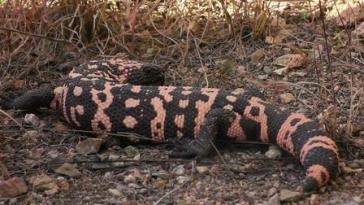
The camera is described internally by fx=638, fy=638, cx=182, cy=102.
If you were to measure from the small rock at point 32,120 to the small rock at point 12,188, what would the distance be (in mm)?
699

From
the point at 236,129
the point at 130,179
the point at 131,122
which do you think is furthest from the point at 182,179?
the point at 131,122

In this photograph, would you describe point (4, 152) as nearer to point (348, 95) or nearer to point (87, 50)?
point (87, 50)

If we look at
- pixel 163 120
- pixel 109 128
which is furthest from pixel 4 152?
pixel 163 120

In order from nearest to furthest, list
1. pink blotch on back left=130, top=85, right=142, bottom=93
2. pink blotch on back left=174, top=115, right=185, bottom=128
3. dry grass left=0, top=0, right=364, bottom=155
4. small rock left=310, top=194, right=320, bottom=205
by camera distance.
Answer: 1. small rock left=310, top=194, right=320, bottom=205
2. pink blotch on back left=174, top=115, right=185, bottom=128
3. pink blotch on back left=130, top=85, right=142, bottom=93
4. dry grass left=0, top=0, right=364, bottom=155

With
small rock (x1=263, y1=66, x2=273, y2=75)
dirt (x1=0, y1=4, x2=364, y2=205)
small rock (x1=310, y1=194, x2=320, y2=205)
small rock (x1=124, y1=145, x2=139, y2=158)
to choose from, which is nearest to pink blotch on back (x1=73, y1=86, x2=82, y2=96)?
dirt (x1=0, y1=4, x2=364, y2=205)

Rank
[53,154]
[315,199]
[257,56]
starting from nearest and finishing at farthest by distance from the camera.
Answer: [315,199]
[53,154]
[257,56]

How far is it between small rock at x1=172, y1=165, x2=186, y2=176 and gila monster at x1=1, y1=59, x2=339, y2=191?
108 millimetres

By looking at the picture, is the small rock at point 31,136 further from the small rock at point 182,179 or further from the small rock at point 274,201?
the small rock at point 274,201

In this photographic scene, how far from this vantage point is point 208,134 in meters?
2.80

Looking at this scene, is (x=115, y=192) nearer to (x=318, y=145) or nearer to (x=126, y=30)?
(x=318, y=145)

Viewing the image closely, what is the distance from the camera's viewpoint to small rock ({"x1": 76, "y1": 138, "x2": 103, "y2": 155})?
284cm

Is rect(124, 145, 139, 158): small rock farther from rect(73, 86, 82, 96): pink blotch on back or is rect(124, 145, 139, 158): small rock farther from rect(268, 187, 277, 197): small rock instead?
rect(268, 187, 277, 197): small rock

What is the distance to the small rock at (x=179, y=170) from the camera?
2.61m

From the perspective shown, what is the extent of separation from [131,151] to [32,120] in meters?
0.62
